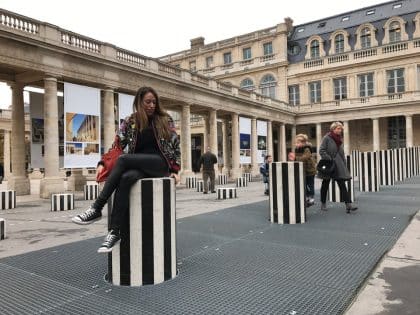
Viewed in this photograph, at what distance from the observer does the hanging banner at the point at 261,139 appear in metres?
29.8

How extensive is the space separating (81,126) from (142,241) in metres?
13.4

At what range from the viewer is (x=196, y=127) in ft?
137

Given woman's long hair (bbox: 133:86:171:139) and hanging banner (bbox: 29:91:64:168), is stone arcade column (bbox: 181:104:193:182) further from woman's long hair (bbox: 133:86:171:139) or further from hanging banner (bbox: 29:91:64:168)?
woman's long hair (bbox: 133:86:171:139)

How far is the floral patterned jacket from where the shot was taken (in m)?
3.70

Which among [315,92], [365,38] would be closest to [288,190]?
[315,92]

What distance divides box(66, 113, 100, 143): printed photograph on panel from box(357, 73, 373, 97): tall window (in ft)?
98.5

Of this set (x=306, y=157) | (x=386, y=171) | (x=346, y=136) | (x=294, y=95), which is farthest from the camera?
(x=294, y=95)

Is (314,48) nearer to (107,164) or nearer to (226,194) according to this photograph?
(226,194)

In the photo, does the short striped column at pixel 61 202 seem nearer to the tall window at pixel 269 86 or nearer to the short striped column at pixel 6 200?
the short striped column at pixel 6 200

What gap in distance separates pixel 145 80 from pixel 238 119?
10.9 metres

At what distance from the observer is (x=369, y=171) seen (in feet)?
41.2

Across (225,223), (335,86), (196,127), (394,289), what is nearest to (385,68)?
(335,86)

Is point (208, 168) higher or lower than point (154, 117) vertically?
lower

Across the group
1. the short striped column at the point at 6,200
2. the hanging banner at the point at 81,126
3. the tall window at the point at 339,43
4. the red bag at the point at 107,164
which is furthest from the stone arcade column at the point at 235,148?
the red bag at the point at 107,164
